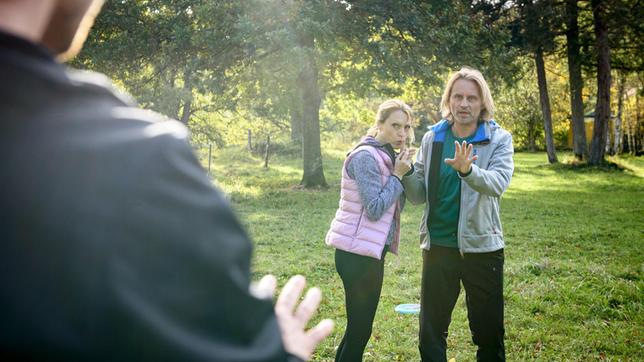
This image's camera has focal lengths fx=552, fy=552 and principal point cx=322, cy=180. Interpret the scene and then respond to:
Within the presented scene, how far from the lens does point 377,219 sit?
13.4ft

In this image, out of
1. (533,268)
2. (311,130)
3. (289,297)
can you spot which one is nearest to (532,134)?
(311,130)

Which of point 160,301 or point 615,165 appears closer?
point 160,301

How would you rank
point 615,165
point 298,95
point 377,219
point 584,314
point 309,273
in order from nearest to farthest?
point 377,219 → point 584,314 → point 309,273 → point 298,95 → point 615,165

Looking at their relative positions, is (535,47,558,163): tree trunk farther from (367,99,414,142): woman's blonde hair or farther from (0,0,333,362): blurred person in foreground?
(0,0,333,362): blurred person in foreground

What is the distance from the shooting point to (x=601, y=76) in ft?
71.2

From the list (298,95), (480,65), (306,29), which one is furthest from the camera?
(298,95)

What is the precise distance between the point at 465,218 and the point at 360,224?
0.76m

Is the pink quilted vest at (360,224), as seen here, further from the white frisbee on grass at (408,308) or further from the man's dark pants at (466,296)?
the white frisbee on grass at (408,308)

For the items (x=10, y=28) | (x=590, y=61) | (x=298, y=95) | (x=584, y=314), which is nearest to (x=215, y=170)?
(x=298, y=95)

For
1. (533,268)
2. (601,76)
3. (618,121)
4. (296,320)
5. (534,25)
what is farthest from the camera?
(618,121)

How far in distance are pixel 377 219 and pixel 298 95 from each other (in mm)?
15739

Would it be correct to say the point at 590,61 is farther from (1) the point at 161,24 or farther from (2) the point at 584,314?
(2) the point at 584,314

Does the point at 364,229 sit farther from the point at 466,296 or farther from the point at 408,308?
the point at 408,308

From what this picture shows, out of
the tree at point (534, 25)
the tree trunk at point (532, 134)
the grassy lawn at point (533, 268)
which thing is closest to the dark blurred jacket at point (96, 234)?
the grassy lawn at point (533, 268)
